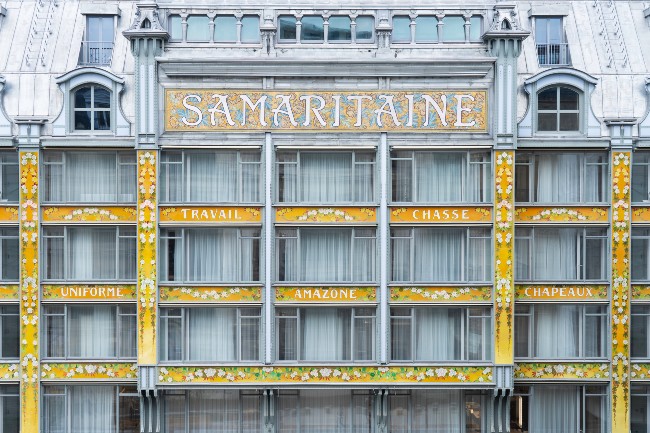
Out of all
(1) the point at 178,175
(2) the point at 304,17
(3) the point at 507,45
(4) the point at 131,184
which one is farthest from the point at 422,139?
(4) the point at 131,184

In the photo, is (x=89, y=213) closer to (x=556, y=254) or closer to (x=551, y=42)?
(x=556, y=254)

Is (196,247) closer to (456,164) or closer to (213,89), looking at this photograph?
(213,89)

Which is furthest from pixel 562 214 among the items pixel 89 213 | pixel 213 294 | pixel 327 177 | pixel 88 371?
pixel 88 371

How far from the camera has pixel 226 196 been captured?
32281 mm

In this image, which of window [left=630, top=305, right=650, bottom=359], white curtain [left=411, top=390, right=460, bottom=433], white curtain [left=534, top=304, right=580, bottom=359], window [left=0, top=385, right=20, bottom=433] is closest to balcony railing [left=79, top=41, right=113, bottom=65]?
window [left=0, top=385, right=20, bottom=433]

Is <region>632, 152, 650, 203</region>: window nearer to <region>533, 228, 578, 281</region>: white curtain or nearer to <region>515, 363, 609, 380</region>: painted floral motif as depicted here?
<region>533, 228, 578, 281</region>: white curtain

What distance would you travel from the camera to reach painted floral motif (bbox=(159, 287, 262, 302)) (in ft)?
104

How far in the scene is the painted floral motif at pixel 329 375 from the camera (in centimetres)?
3145

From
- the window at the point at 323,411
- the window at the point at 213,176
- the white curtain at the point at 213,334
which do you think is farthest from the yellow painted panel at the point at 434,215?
the white curtain at the point at 213,334

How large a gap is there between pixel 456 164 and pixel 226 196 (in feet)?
30.6

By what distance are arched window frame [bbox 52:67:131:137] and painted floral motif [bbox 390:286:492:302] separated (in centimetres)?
1251

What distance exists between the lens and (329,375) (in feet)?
103

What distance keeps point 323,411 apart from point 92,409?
30.6 ft

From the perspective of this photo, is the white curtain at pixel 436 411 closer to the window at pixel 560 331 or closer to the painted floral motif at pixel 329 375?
the painted floral motif at pixel 329 375
